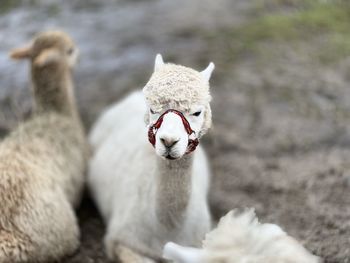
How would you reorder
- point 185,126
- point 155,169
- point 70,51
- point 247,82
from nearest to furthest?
point 185,126 < point 155,169 < point 70,51 < point 247,82

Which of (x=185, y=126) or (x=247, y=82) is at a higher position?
(x=247, y=82)

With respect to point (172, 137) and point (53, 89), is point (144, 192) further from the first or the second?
point (53, 89)

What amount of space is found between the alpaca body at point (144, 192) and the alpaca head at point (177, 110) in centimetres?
34

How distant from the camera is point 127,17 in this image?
25.6 feet

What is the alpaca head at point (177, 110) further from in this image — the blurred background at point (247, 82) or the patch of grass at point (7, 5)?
the patch of grass at point (7, 5)

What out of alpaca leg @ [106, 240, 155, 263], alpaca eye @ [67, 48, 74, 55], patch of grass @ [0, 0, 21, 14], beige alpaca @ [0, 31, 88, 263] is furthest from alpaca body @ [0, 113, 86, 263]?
patch of grass @ [0, 0, 21, 14]

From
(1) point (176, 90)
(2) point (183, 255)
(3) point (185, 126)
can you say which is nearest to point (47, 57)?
(1) point (176, 90)

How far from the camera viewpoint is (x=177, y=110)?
308cm

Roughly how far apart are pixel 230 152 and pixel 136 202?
5.26 ft

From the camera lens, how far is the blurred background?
454 cm

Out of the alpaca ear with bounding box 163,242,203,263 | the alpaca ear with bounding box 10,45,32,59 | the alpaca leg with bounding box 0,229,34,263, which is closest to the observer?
the alpaca ear with bounding box 163,242,203,263

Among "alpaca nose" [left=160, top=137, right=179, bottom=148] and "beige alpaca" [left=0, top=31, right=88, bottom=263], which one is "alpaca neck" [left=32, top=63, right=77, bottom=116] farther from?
"alpaca nose" [left=160, top=137, right=179, bottom=148]

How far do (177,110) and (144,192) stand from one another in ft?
3.31

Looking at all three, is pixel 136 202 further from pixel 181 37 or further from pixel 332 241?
pixel 181 37
